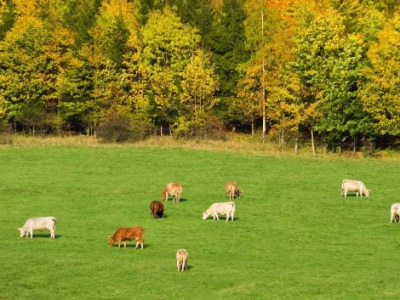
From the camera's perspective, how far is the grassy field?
2933cm

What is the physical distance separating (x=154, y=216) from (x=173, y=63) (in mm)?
42341

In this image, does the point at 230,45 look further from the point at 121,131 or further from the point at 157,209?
the point at 157,209

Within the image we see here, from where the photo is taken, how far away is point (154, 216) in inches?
1730

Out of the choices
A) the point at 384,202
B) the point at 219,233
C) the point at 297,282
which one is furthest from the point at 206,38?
the point at 297,282

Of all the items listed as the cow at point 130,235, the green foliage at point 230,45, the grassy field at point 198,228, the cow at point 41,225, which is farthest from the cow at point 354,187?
the green foliage at point 230,45

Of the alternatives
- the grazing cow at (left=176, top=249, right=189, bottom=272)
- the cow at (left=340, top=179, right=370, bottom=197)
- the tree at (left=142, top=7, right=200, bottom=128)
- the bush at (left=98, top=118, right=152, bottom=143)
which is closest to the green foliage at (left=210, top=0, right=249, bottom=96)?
the tree at (left=142, top=7, right=200, bottom=128)

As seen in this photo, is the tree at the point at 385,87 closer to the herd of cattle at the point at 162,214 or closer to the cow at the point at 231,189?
the herd of cattle at the point at 162,214

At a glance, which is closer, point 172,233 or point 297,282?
point 297,282

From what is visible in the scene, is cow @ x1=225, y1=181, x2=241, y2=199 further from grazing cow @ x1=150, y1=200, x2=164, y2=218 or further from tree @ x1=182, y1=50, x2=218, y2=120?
tree @ x1=182, y1=50, x2=218, y2=120

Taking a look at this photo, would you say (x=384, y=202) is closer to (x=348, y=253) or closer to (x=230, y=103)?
(x=348, y=253)

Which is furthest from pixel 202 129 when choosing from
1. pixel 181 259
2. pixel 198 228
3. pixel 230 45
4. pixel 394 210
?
pixel 181 259

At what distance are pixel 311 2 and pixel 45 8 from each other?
2917 cm

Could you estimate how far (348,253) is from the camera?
35.9 metres

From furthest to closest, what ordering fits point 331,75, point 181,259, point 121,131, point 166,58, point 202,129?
point 166,58 < point 202,129 < point 121,131 < point 331,75 < point 181,259
